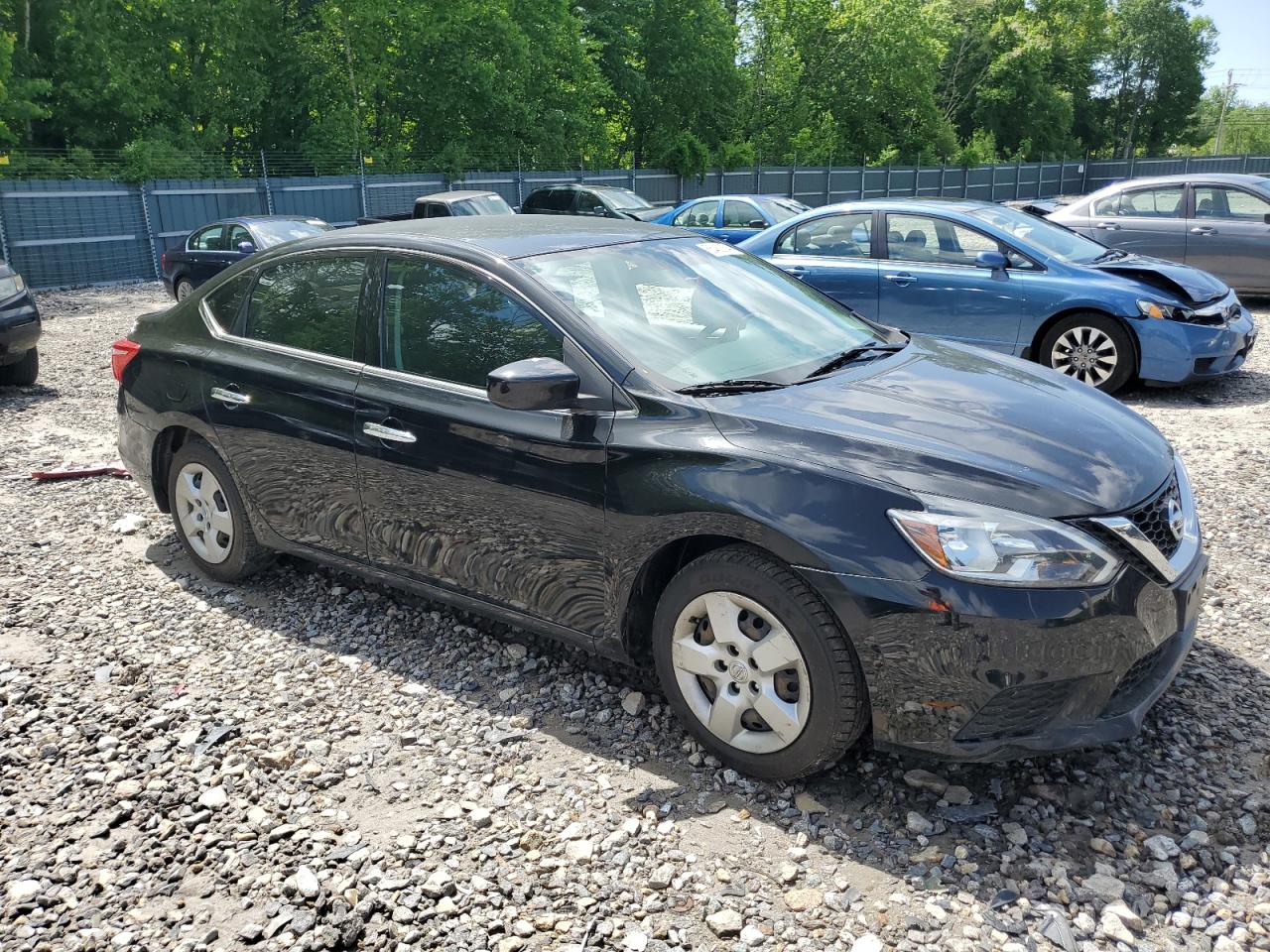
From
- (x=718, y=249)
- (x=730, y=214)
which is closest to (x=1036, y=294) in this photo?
(x=718, y=249)

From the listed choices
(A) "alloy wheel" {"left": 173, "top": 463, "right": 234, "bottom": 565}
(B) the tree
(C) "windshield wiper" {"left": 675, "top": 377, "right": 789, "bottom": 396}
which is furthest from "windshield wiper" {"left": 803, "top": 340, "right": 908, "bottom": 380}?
(B) the tree

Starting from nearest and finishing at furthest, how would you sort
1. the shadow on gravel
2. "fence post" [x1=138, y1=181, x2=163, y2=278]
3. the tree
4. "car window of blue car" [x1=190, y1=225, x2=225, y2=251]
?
the shadow on gravel → "car window of blue car" [x1=190, y1=225, x2=225, y2=251] → "fence post" [x1=138, y1=181, x2=163, y2=278] → the tree

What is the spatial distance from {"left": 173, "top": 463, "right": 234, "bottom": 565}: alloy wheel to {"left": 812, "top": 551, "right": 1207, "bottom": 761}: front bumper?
10.2 ft

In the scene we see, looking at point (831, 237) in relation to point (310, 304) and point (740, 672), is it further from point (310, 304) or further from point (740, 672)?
point (740, 672)

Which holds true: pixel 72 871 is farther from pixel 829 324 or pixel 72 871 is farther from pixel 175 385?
pixel 829 324

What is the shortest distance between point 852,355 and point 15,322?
26.9 feet

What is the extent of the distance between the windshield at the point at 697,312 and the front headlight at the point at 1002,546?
93 centimetres

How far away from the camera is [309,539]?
4555 millimetres

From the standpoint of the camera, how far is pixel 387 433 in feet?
13.4

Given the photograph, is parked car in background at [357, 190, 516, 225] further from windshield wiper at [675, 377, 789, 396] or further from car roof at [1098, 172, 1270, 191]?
windshield wiper at [675, 377, 789, 396]

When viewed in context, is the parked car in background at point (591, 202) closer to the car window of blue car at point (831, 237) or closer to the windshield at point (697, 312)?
the car window of blue car at point (831, 237)

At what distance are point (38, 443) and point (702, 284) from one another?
6.00 metres

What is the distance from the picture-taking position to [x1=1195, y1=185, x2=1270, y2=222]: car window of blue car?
12102 mm

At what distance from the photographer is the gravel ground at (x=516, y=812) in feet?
9.16
